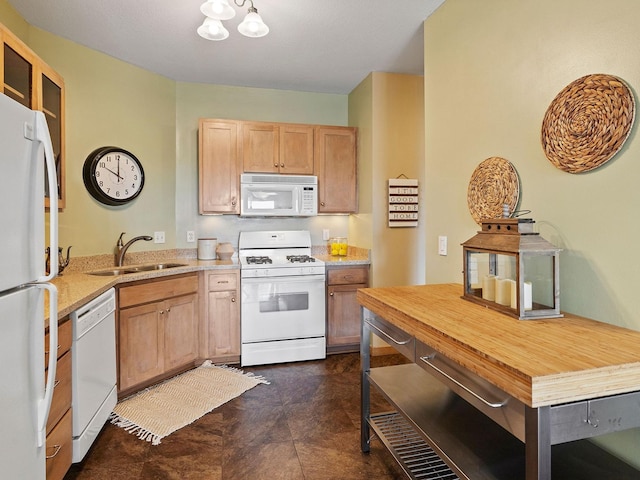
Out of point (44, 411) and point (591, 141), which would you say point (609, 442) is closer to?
point (591, 141)

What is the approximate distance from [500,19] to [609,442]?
6.18 ft

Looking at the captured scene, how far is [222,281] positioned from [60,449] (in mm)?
1709

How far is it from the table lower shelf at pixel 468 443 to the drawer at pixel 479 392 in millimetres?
289

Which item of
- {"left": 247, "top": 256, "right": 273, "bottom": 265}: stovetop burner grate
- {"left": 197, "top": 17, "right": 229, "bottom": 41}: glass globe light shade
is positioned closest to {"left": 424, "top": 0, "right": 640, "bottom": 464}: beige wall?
{"left": 197, "top": 17, "right": 229, "bottom": 41}: glass globe light shade

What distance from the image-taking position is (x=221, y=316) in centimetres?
328

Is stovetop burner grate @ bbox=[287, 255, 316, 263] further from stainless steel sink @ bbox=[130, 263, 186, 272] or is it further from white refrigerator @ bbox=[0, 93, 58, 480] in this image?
white refrigerator @ bbox=[0, 93, 58, 480]

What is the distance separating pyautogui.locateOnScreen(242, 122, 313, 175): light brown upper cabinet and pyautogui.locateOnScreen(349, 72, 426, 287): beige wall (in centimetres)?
58

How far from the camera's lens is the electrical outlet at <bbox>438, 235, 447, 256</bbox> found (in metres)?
2.35

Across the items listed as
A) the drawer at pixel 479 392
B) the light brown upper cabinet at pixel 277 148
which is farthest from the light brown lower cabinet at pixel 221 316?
the drawer at pixel 479 392

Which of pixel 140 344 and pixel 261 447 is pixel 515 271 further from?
pixel 140 344

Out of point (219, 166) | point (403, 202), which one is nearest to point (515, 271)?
point (403, 202)

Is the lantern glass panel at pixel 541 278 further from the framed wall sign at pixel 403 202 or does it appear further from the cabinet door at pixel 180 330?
the cabinet door at pixel 180 330

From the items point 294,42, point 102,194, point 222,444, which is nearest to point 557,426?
point 222,444

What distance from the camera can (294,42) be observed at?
9.46ft
